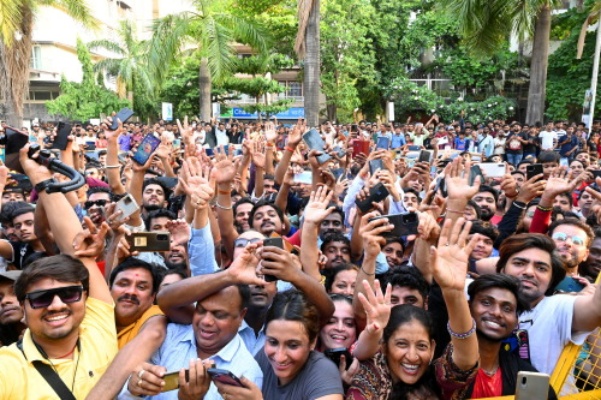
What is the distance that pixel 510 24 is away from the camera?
14.9 meters

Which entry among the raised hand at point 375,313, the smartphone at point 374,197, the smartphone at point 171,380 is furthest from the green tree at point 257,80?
the smartphone at point 171,380

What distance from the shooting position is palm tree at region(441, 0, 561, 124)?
1377 cm

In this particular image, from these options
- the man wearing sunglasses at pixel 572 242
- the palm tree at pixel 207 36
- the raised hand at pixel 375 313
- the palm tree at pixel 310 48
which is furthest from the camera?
the palm tree at pixel 207 36

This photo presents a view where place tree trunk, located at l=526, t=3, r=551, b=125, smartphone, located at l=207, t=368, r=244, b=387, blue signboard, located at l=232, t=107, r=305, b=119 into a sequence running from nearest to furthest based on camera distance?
smartphone, located at l=207, t=368, r=244, b=387 < tree trunk, located at l=526, t=3, r=551, b=125 < blue signboard, located at l=232, t=107, r=305, b=119

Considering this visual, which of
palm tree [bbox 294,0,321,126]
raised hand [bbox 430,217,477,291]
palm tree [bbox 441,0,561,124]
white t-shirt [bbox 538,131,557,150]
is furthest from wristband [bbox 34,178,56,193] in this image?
white t-shirt [bbox 538,131,557,150]

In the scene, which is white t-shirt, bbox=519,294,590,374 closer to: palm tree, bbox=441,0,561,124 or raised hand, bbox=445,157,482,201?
raised hand, bbox=445,157,482,201

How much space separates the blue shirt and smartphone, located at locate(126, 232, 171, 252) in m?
0.47

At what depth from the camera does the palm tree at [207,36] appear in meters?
16.7

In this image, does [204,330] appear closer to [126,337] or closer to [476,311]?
[126,337]

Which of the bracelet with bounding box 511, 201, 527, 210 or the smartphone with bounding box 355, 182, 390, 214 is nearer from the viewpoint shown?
Result: the smartphone with bounding box 355, 182, 390, 214

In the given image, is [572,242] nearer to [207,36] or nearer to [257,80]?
[207,36]

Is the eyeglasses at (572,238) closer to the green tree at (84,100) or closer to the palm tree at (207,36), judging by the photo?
the palm tree at (207,36)

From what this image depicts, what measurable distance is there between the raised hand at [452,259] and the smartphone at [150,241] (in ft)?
4.60

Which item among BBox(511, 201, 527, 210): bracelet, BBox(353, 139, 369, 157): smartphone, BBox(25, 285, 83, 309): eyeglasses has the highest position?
BBox(353, 139, 369, 157): smartphone
